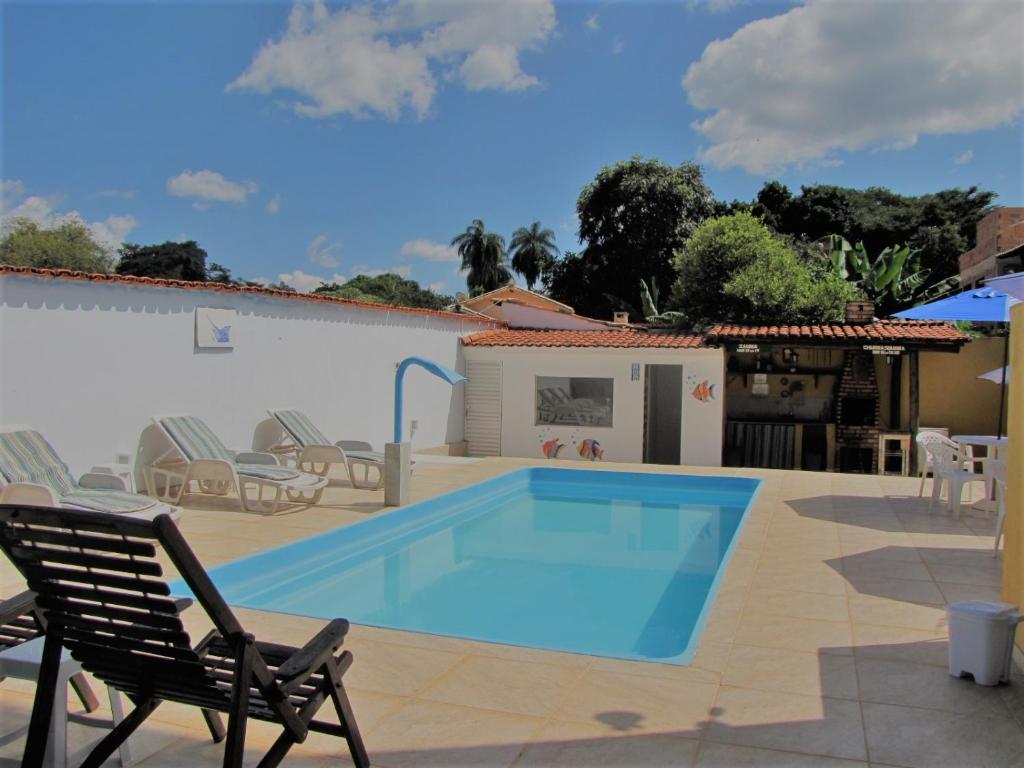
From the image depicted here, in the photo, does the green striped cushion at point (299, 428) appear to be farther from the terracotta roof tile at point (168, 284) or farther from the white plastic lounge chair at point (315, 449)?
the terracotta roof tile at point (168, 284)

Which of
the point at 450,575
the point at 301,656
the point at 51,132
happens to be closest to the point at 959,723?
the point at 301,656

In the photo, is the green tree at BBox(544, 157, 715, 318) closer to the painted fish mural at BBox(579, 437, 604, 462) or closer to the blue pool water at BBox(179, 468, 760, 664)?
the painted fish mural at BBox(579, 437, 604, 462)

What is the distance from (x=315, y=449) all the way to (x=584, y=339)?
7.72 meters

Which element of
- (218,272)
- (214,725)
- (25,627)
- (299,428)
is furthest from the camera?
(218,272)

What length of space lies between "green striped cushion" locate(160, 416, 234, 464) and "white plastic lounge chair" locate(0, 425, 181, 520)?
5.04 ft

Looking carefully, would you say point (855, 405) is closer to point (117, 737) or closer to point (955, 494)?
point (955, 494)

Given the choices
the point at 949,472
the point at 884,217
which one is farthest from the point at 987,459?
the point at 884,217

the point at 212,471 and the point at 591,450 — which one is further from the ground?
the point at 212,471

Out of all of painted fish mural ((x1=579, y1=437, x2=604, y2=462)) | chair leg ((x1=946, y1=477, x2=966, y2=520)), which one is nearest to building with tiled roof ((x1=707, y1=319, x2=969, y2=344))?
painted fish mural ((x1=579, y1=437, x2=604, y2=462))

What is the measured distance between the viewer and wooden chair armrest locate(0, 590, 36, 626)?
3.45 metres

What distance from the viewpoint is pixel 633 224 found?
36.8 m

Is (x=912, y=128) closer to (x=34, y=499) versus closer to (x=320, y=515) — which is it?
(x=320, y=515)

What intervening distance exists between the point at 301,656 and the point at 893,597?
5.40 m

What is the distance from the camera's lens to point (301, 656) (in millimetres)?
2998
